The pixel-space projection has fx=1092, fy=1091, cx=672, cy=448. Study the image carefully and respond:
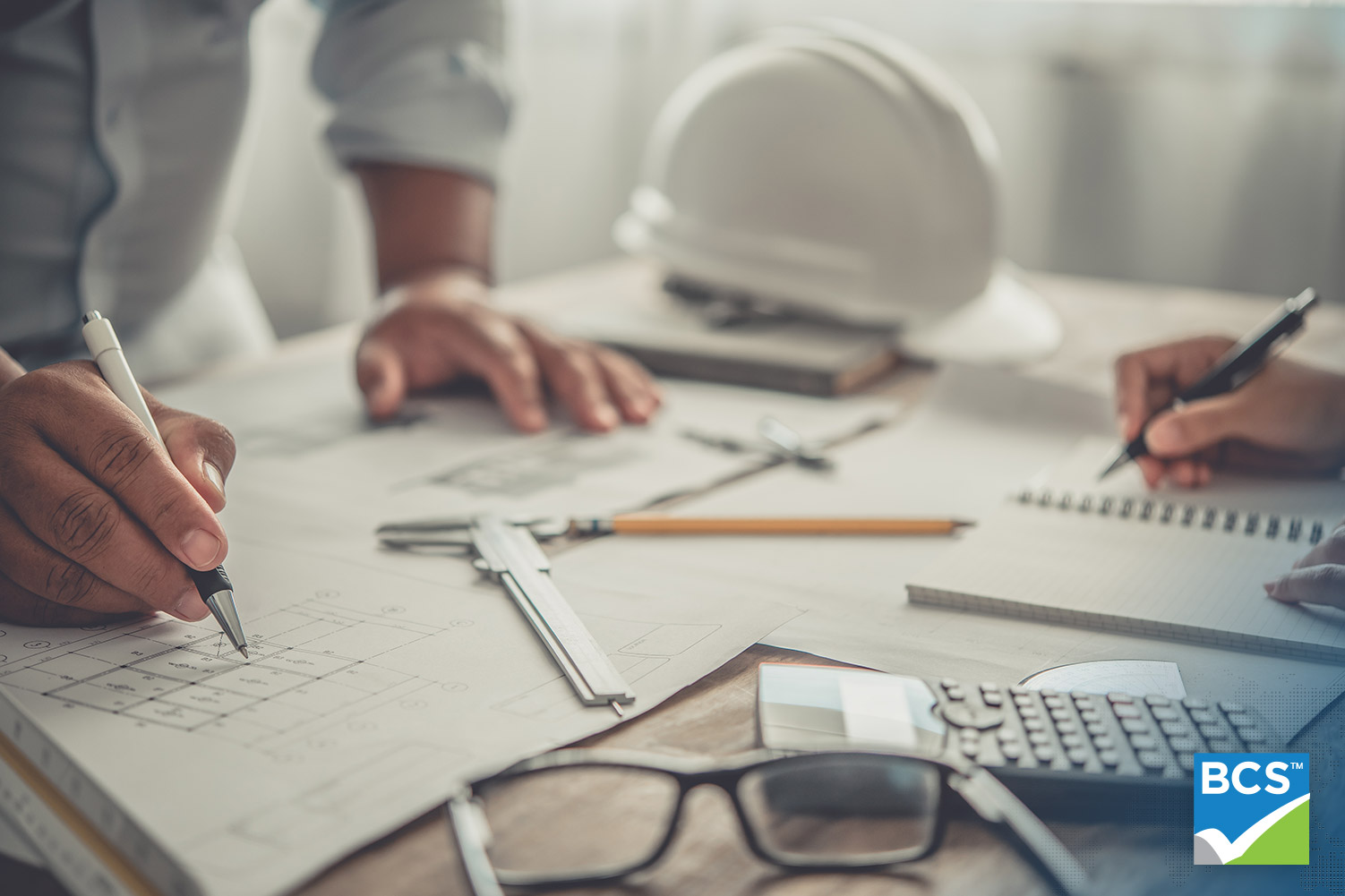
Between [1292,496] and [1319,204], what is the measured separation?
54.6 inches

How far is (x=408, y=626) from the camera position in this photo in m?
0.52

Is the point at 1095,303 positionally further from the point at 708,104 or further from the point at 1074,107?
the point at 1074,107

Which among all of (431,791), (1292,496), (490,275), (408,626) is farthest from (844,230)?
(431,791)

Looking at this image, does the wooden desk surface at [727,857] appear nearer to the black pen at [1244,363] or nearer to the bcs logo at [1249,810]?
the bcs logo at [1249,810]

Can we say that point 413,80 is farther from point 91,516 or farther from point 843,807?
point 843,807

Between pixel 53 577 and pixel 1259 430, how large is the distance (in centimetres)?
73

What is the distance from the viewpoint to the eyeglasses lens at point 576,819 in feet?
1.19

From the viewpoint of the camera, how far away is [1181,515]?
0.68 metres

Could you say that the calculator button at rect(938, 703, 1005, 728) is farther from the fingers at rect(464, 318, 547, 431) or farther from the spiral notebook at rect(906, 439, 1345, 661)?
the fingers at rect(464, 318, 547, 431)

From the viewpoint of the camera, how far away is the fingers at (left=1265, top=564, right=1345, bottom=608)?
52cm

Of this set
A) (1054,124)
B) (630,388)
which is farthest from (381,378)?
(1054,124)

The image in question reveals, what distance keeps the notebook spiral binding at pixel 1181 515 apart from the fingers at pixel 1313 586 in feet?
0.33

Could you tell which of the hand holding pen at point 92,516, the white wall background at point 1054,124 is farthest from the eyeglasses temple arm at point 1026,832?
the white wall background at point 1054,124

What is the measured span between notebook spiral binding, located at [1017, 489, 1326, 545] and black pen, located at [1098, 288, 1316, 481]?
0.04 metres
